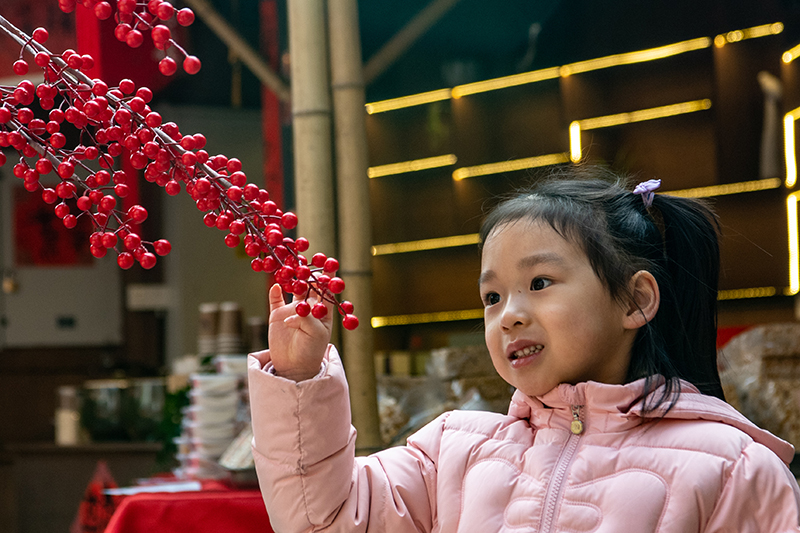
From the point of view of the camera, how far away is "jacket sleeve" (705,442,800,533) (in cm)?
78

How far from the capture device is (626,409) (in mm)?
929

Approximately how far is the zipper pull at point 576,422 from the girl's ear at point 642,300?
12 cm

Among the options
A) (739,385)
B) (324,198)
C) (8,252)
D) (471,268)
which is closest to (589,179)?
(324,198)

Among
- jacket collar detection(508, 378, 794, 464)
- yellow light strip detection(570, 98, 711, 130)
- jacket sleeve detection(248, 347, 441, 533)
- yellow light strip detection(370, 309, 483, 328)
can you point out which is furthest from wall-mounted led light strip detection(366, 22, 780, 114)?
jacket sleeve detection(248, 347, 441, 533)

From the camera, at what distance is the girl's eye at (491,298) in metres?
0.98

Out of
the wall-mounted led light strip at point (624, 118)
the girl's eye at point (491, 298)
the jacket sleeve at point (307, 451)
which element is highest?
the wall-mounted led light strip at point (624, 118)

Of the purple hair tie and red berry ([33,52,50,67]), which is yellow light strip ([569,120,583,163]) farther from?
red berry ([33,52,50,67])

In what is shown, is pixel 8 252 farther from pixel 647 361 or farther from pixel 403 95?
pixel 647 361

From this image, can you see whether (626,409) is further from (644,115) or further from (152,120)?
(644,115)

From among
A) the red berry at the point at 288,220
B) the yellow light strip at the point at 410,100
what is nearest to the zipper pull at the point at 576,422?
the red berry at the point at 288,220

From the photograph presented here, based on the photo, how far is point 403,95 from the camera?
4301 millimetres

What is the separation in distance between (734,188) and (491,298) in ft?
8.72

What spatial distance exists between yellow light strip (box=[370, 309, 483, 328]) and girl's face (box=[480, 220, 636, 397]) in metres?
3.21

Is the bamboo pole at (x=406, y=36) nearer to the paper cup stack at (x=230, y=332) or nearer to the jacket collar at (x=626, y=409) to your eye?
the paper cup stack at (x=230, y=332)
